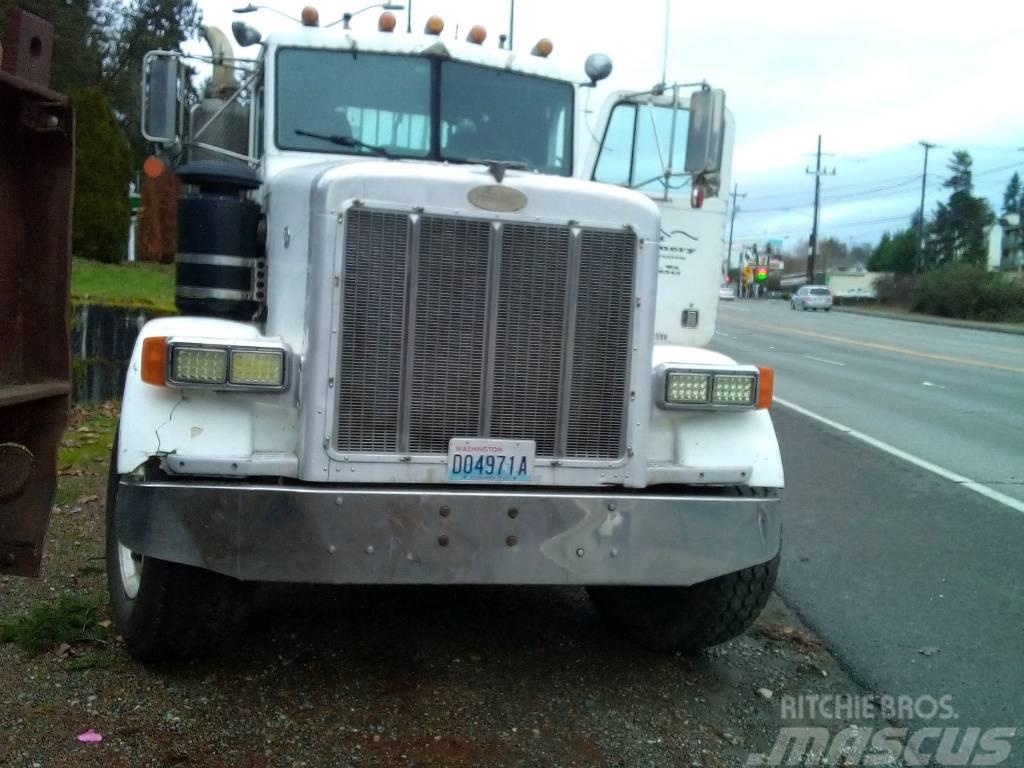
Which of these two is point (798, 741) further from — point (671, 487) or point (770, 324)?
point (770, 324)

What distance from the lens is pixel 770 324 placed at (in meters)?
37.0

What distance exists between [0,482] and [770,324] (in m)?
35.6

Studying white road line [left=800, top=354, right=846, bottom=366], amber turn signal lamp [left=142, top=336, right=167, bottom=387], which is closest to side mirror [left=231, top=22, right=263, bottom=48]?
amber turn signal lamp [left=142, top=336, right=167, bottom=387]

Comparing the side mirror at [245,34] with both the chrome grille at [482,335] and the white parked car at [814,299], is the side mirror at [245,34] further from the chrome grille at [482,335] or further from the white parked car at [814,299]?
the white parked car at [814,299]

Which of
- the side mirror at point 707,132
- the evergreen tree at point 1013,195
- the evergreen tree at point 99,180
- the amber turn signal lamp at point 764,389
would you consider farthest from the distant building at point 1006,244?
→ the amber turn signal lamp at point 764,389

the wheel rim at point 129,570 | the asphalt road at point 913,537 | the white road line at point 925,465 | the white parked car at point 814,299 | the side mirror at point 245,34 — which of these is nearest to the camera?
the wheel rim at point 129,570

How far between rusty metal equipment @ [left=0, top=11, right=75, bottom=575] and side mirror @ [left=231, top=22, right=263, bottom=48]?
2967 mm

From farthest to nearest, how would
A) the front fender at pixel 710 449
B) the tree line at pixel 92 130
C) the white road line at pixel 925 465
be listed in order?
the tree line at pixel 92 130
the white road line at pixel 925 465
the front fender at pixel 710 449

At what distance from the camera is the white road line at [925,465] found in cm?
835

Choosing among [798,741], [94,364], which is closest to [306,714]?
[798,741]

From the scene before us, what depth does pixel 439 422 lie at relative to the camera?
4012 millimetres

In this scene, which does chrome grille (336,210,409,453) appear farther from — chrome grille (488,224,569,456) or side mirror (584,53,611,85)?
side mirror (584,53,611,85)

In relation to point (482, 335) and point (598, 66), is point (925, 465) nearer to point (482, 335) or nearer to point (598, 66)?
point (598, 66)

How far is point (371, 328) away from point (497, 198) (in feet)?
2.17
